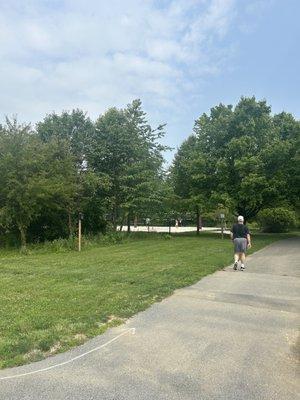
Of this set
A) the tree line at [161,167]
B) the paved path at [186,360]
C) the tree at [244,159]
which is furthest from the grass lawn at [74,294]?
the tree at [244,159]

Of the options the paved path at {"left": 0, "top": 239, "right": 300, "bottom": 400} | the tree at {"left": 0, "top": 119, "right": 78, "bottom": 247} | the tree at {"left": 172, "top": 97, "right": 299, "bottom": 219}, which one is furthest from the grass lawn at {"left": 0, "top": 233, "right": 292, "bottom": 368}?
the tree at {"left": 172, "top": 97, "right": 299, "bottom": 219}

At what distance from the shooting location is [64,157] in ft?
71.1

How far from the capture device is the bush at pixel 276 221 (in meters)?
36.1

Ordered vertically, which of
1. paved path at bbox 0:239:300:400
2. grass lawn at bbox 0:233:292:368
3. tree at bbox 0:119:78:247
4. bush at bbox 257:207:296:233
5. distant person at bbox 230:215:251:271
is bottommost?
paved path at bbox 0:239:300:400

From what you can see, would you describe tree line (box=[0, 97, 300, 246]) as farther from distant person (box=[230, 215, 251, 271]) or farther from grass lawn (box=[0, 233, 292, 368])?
distant person (box=[230, 215, 251, 271])

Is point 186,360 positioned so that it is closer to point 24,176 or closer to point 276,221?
point 24,176

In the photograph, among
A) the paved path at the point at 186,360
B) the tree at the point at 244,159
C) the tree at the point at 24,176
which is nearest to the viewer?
the paved path at the point at 186,360

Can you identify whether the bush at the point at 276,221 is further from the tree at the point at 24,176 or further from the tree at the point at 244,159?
the tree at the point at 24,176

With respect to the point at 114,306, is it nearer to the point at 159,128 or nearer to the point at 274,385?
the point at 274,385

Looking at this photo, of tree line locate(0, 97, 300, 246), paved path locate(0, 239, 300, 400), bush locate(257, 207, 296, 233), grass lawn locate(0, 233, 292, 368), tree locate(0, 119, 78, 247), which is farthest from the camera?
bush locate(257, 207, 296, 233)

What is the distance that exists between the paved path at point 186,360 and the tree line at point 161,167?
16.4 m

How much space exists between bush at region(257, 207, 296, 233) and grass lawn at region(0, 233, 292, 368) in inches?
922

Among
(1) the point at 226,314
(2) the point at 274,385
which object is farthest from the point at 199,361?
(1) the point at 226,314

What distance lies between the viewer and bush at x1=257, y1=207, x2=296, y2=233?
119 feet
